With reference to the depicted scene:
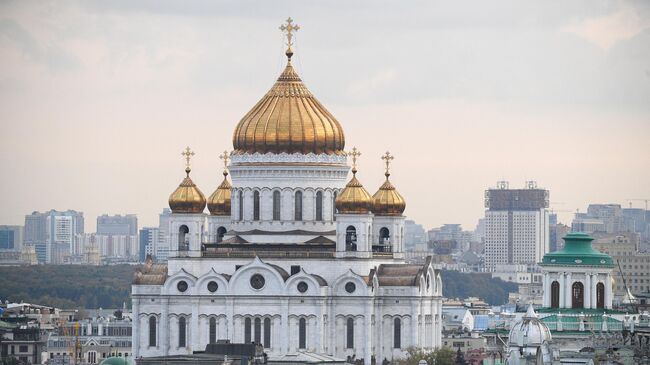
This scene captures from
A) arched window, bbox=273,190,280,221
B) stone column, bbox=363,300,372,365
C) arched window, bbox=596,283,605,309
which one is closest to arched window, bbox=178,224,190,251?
arched window, bbox=273,190,280,221

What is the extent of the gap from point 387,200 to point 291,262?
5.23 m

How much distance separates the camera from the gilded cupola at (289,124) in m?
102

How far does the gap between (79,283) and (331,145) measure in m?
95.6

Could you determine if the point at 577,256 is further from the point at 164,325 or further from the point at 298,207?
the point at 164,325

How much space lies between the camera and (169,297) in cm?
9938

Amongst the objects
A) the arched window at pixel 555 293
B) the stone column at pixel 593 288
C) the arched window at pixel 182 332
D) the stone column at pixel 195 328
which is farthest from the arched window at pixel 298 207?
the stone column at pixel 593 288

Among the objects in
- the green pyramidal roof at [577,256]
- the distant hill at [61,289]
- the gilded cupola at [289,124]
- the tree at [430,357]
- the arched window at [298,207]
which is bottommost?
the tree at [430,357]

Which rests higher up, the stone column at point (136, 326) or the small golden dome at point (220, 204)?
the small golden dome at point (220, 204)

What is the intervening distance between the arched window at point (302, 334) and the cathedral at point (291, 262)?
3 centimetres

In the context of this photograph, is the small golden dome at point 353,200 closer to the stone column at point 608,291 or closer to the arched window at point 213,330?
the arched window at point 213,330

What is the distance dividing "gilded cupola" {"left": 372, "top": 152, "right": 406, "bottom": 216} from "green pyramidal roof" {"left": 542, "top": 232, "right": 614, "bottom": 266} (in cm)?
966

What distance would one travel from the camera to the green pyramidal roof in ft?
303

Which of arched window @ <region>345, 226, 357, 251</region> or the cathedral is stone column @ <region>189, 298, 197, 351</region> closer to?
the cathedral

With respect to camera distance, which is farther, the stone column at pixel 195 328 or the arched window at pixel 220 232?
the arched window at pixel 220 232
